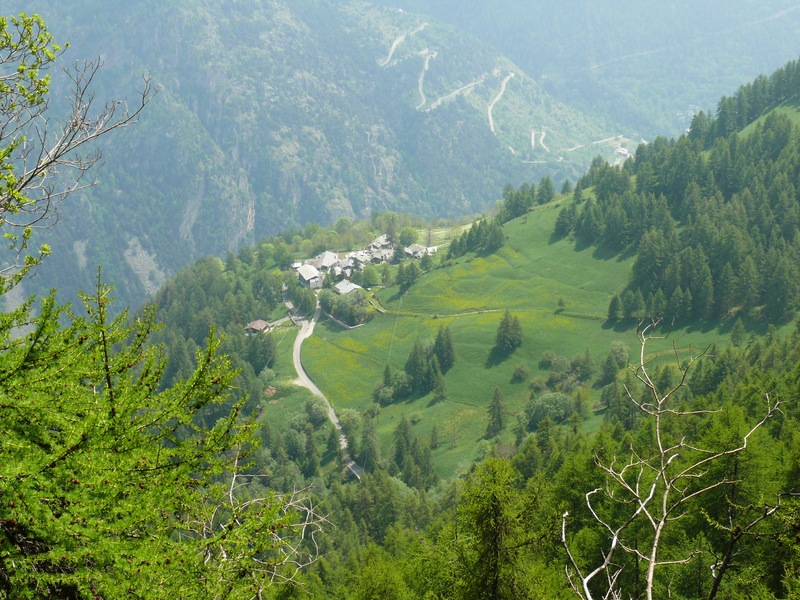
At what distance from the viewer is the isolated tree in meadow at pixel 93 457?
10367 millimetres

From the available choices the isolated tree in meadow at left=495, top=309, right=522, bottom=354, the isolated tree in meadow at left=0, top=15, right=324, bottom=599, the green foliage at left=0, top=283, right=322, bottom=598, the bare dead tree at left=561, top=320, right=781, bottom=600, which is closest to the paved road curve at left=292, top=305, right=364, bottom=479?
the isolated tree in meadow at left=495, top=309, right=522, bottom=354

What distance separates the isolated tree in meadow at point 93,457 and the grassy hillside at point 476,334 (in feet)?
362

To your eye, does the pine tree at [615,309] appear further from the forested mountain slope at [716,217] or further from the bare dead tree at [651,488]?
the bare dead tree at [651,488]

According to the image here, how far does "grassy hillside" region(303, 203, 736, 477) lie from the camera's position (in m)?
140

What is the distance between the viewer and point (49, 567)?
1084 cm

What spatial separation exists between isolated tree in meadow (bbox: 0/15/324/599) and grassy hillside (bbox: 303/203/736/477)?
4350 inches

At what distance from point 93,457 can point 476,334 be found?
512ft

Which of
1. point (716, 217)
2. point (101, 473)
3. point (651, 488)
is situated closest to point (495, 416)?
point (716, 217)

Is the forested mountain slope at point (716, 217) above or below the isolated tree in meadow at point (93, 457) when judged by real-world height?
below

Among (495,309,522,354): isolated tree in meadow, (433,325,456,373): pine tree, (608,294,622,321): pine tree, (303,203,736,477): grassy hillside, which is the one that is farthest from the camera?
(433,325,456,373): pine tree

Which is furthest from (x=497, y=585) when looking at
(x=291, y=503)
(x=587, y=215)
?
(x=587, y=215)

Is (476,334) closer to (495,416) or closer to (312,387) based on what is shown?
(495,416)

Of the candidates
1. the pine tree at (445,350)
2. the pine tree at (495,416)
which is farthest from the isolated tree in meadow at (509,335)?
the pine tree at (495,416)

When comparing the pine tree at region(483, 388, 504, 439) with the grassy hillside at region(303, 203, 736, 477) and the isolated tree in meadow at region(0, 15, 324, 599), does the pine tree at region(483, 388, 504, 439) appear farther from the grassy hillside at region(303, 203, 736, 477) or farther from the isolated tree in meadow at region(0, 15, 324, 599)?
the isolated tree in meadow at region(0, 15, 324, 599)
